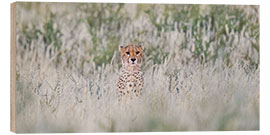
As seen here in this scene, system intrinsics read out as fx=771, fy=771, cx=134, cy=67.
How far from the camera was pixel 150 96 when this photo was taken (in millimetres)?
9570

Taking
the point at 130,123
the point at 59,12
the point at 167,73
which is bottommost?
the point at 130,123

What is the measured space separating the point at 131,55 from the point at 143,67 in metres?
0.22

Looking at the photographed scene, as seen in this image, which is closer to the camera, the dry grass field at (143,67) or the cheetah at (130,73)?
the dry grass field at (143,67)

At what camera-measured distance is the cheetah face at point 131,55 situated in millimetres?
9484

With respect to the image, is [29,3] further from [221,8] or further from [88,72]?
[221,8]

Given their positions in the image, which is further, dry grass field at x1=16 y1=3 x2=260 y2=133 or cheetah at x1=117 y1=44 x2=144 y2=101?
cheetah at x1=117 y1=44 x2=144 y2=101

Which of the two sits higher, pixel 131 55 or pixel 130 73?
pixel 131 55

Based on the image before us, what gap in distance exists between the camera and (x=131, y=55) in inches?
375

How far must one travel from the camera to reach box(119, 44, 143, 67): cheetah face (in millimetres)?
9484

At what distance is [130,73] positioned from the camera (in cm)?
954

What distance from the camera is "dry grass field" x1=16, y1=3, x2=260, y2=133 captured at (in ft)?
30.5

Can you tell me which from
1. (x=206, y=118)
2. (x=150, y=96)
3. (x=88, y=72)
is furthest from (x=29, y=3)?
(x=206, y=118)

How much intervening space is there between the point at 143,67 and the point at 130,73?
0.18 m

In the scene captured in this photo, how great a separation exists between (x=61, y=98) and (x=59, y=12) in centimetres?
104
